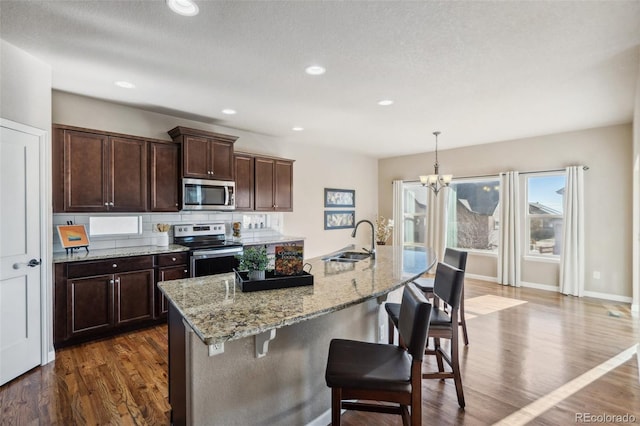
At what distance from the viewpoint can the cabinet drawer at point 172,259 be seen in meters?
3.74

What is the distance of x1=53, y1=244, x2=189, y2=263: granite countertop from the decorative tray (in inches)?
83.8

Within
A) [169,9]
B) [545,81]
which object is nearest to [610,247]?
[545,81]

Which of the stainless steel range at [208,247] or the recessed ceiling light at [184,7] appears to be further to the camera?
the stainless steel range at [208,247]

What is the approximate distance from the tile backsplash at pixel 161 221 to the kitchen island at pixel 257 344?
244cm

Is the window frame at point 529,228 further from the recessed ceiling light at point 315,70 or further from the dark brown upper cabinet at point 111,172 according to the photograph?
the dark brown upper cabinet at point 111,172

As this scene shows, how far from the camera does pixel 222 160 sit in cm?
448

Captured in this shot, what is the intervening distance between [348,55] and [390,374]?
92.1 inches

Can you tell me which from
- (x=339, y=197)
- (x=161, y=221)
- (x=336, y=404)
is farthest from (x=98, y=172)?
(x=339, y=197)

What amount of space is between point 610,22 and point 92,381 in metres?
4.62

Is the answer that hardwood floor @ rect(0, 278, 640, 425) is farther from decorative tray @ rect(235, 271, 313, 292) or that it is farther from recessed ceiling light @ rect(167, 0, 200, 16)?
recessed ceiling light @ rect(167, 0, 200, 16)

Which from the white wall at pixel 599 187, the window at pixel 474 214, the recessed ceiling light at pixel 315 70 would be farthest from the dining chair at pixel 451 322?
the window at pixel 474 214

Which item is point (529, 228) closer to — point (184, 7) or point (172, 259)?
point (172, 259)

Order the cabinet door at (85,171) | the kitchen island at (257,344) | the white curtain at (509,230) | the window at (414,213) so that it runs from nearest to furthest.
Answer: the kitchen island at (257,344)
the cabinet door at (85,171)
the white curtain at (509,230)
the window at (414,213)

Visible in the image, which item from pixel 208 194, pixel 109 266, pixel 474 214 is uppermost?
pixel 208 194
